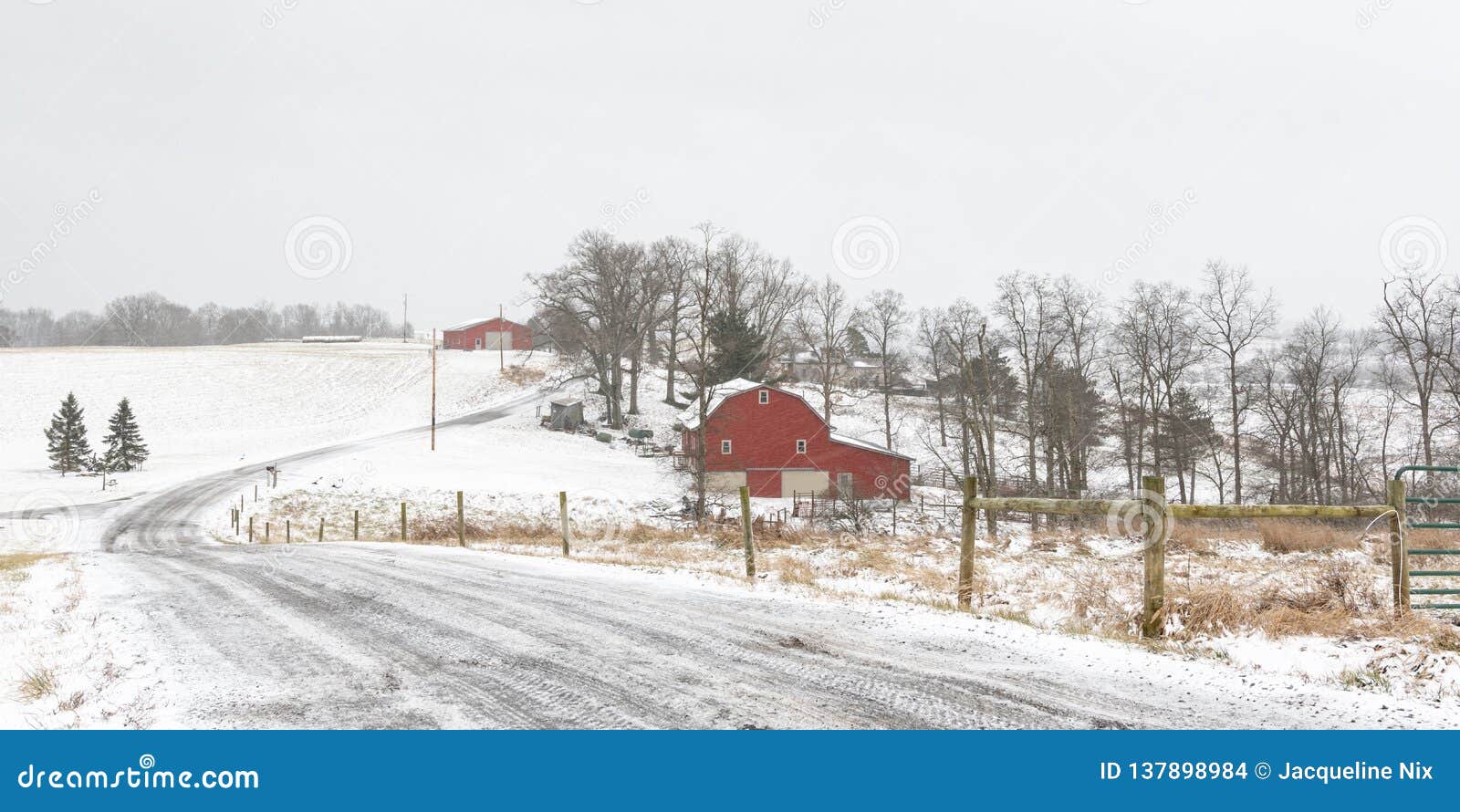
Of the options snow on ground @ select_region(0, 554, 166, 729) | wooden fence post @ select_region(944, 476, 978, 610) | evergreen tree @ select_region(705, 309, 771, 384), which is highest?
evergreen tree @ select_region(705, 309, 771, 384)

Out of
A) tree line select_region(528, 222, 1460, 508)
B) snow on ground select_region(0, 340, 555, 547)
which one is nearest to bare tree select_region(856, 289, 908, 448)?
tree line select_region(528, 222, 1460, 508)

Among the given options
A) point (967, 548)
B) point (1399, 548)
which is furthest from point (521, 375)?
point (1399, 548)

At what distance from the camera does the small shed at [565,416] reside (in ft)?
201

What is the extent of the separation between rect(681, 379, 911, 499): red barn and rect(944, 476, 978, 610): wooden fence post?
39.4 meters

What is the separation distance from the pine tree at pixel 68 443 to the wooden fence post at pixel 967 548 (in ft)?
182

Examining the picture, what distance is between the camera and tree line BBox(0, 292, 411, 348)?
135 metres

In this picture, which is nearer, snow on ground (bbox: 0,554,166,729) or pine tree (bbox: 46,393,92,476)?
snow on ground (bbox: 0,554,166,729)

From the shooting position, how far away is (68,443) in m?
48.2

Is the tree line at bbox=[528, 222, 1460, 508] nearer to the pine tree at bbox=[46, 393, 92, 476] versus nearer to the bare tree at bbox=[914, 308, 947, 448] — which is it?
the bare tree at bbox=[914, 308, 947, 448]

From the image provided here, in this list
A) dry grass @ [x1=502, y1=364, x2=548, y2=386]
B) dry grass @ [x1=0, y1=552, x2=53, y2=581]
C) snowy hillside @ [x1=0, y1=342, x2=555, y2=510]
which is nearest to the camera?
dry grass @ [x1=0, y1=552, x2=53, y2=581]

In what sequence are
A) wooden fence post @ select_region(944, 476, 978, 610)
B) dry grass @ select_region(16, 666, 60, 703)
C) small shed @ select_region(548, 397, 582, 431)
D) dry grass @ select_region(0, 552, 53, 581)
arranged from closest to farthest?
dry grass @ select_region(16, 666, 60, 703) → wooden fence post @ select_region(944, 476, 978, 610) → dry grass @ select_region(0, 552, 53, 581) → small shed @ select_region(548, 397, 582, 431)

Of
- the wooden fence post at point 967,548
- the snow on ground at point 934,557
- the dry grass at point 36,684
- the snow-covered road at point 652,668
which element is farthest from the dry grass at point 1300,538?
the dry grass at point 36,684

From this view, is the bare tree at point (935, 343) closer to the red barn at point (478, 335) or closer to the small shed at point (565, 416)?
the small shed at point (565, 416)
